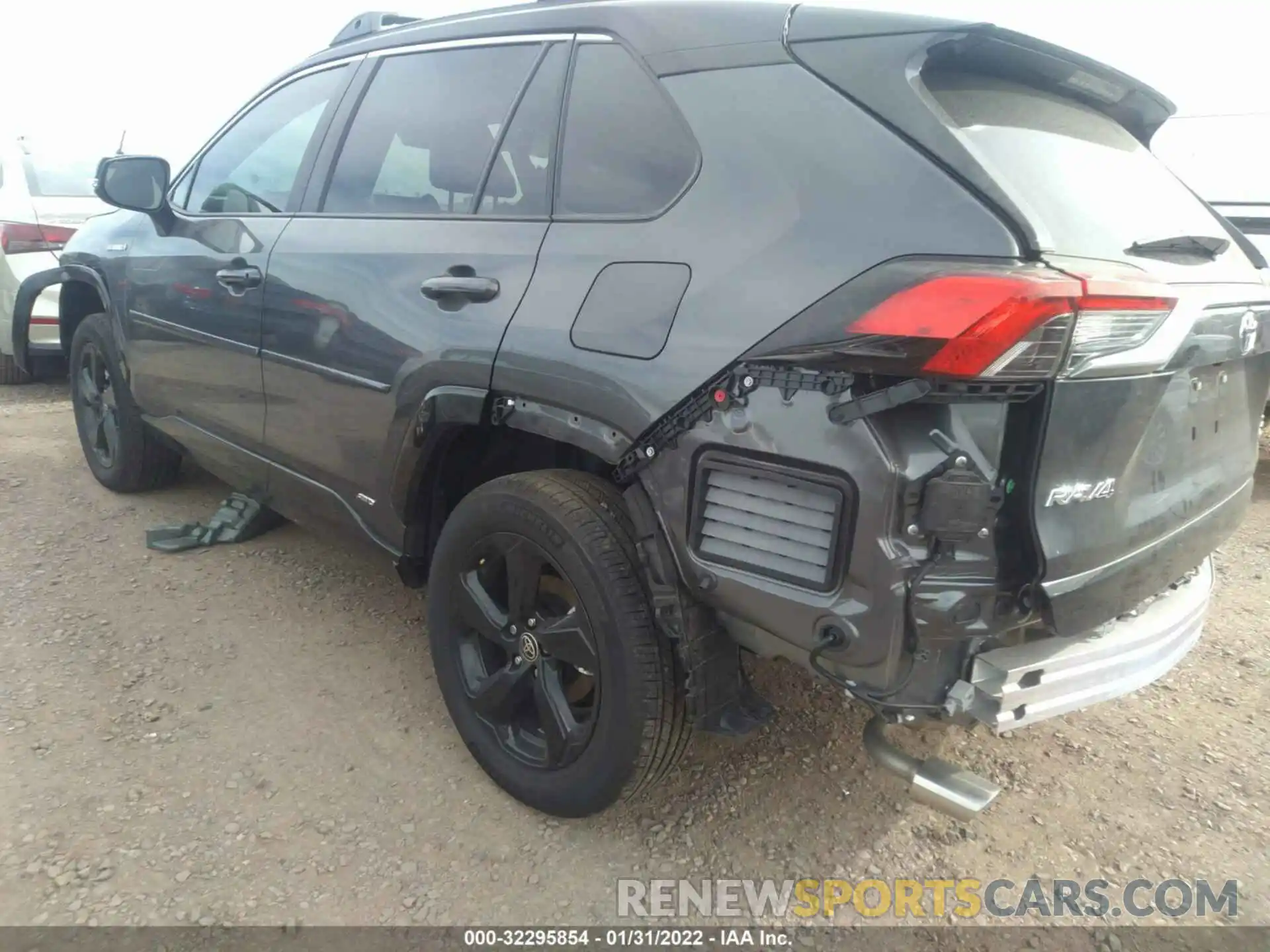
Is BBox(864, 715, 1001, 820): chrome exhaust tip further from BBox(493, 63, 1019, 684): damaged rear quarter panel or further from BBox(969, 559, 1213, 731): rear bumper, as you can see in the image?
BBox(493, 63, 1019, 684): damaged rear quarter panel

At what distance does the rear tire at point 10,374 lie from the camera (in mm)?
7207

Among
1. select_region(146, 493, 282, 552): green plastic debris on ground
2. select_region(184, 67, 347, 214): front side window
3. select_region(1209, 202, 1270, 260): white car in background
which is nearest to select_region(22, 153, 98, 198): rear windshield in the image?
select_region(184, 67, 347, 214): front side window

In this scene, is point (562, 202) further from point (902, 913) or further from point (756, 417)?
point (902, 913)

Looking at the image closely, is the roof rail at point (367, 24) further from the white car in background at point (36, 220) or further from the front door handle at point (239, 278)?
the white car in background at point (36, 220)

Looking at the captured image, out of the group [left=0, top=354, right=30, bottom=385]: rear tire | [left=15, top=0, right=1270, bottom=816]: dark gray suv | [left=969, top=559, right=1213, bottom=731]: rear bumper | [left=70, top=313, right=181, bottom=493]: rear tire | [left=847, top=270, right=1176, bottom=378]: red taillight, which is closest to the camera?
[left=847, top=270, right=1176, bottom=378]: red taillight

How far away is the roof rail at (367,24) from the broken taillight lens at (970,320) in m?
2.28

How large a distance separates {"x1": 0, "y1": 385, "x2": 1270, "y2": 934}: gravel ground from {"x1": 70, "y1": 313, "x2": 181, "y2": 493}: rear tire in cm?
107

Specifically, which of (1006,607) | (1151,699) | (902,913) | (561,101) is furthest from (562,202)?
(1151,699)

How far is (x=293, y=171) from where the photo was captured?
119 inches

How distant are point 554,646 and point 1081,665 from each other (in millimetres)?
1143

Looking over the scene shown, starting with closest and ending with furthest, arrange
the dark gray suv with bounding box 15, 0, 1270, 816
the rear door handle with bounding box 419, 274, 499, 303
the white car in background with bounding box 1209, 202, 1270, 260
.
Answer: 1. the dark gray suv with bounding box 15, 0, 1270, 816
2. the rear door handle with bounding box 419, 274, 499, 303
3. the white car in background with bounding box 1209, 202, 1270, 260

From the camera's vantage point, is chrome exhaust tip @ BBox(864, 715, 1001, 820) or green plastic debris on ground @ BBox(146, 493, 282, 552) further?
green plastic debris on ground @ BBox(146, 493, 282, 552)

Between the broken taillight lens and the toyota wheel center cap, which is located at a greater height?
the broken taillight lens

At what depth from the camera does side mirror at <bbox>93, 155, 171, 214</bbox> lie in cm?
344
